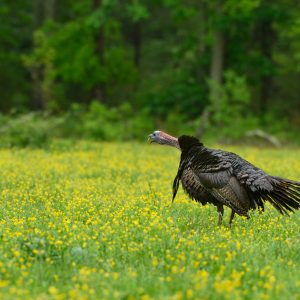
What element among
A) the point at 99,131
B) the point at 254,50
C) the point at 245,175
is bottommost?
the point at 99,131

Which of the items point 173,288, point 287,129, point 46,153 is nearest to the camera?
point 173,288

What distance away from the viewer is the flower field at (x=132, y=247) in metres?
6.23

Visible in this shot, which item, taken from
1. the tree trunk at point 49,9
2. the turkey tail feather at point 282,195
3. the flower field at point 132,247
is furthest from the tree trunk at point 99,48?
the turkey tail feather at point 282,195

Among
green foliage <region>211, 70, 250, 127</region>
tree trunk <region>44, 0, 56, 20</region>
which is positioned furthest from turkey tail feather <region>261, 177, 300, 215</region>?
tree trunk <region>44, 0, 56, 20</region>

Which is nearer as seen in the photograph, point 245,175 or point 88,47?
point 245,175

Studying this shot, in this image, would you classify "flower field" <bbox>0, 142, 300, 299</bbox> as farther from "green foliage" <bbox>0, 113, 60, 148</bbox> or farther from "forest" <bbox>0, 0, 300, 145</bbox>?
"forest" <bbox>0, 0, 300, 145</bbox>

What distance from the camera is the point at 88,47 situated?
31875 millimetres

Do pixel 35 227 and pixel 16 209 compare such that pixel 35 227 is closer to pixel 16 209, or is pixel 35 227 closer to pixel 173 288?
pixel 16 209

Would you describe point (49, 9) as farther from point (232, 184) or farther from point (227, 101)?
point (232, 184)

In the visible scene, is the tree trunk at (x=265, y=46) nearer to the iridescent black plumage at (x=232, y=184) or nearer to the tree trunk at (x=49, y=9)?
the tree trunk at (x=49, y=9)

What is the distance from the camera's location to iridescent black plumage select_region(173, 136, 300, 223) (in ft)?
29.9

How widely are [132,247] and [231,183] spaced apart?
2299 mm

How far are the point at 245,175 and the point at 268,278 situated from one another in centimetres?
281

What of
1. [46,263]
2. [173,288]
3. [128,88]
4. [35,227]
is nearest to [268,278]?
[173,288]
